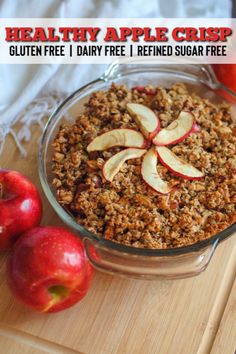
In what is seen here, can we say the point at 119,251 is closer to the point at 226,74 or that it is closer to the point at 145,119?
the point at 145,119

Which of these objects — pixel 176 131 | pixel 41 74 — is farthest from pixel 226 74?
pixel 41 74

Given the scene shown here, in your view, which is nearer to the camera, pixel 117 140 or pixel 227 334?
pixel 227 334

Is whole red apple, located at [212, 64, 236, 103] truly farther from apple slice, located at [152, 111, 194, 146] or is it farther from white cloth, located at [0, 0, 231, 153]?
white cloth, located at [0, 0, 231, 153]

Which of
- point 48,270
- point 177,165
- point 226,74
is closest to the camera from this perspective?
point 48,270

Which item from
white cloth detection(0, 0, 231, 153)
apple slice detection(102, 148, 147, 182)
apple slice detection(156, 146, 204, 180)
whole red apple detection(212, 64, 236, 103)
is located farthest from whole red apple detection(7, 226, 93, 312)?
whole red apple detection(212, 64, 236, 103)

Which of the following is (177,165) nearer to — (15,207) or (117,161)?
(117,161)

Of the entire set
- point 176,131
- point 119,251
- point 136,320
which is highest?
point 176,131

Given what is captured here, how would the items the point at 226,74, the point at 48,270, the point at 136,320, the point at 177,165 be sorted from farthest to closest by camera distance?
the point at 226,74 < the point at 177,165 < the point at 136,320 < the point at 48,270

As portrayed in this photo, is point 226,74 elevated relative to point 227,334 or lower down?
elevated
